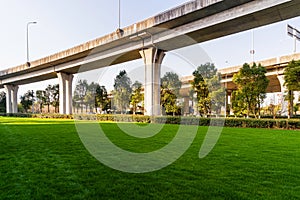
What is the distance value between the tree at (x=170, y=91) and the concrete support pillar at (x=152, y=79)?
5.23 metres

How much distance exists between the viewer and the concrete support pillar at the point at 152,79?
68.5 ft

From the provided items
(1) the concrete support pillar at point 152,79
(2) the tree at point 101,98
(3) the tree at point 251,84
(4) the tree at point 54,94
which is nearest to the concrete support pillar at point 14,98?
(4) the tree at point 54,94

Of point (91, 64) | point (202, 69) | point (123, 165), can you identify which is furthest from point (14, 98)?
point (123, 165)

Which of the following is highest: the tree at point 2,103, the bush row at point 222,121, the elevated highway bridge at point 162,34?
the elevated highway bridge at point 162,34

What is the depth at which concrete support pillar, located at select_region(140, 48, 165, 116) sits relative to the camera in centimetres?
2089

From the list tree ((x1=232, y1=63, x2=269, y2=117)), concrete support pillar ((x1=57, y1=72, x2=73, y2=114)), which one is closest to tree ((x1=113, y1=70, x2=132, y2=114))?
concrete support pillar ((x1=57, y1=72, x2=73, y2=114))

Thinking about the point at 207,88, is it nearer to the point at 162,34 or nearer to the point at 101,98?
the point at 162,34

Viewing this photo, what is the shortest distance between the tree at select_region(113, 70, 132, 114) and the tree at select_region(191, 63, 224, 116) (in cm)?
927

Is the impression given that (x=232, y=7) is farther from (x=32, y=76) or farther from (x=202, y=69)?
(x=32, y=76)

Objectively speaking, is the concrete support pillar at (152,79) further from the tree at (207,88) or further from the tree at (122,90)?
the tree at (122,90)

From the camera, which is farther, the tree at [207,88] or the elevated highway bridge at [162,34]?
the tree at [207,88]

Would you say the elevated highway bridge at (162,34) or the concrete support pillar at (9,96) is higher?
the elevated highway bridge at (162,34)

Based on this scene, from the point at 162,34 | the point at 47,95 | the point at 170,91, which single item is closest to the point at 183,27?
the point at 162,34

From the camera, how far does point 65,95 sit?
33094 millimetres
